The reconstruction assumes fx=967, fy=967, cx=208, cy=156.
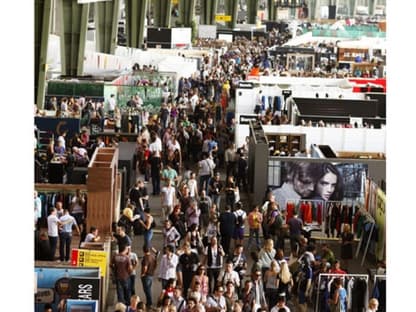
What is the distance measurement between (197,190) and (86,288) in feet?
24.0

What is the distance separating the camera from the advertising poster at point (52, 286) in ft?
33.1

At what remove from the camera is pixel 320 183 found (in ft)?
55.5

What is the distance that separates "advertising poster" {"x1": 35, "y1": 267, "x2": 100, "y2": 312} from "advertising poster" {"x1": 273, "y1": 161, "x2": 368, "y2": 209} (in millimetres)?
7123

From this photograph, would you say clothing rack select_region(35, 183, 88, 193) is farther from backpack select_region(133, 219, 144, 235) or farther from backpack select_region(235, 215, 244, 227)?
backpack select_region(235, 215, 244, 227)

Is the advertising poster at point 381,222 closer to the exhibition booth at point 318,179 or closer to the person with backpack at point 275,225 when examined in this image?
the exhibition booth at point 318,179

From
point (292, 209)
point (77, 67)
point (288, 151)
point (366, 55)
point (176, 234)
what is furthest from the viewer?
point (366, 55)

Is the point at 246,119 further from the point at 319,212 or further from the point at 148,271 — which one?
the point at 148,271

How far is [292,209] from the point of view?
53.8 feet

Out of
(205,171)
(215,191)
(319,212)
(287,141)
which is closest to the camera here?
(319,212)

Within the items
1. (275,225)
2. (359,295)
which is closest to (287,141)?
(275,225)
